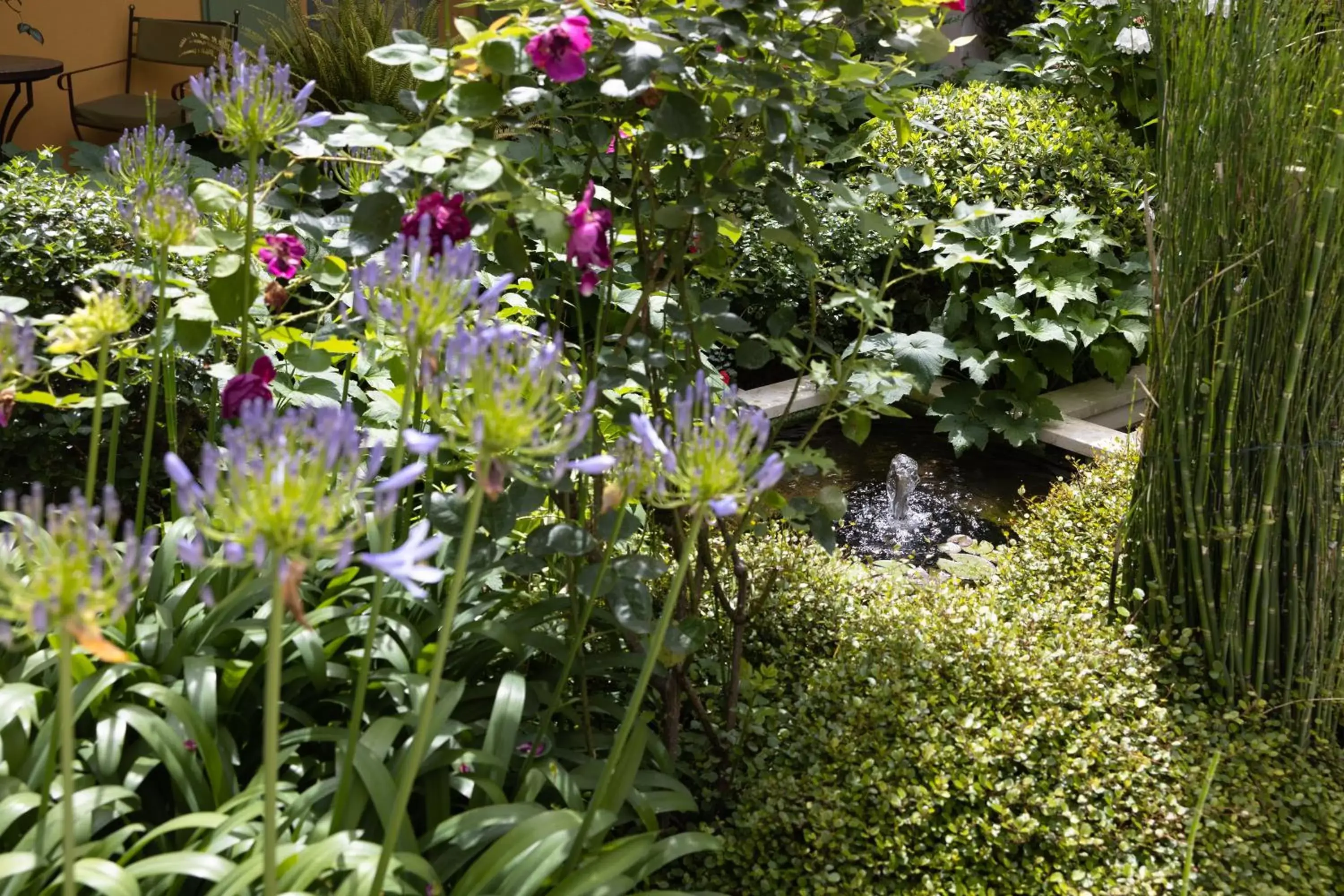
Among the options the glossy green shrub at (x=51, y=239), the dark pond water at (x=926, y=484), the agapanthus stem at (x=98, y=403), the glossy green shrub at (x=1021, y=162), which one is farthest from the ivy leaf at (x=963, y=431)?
the agapanthus stem at (x=98, y=403)

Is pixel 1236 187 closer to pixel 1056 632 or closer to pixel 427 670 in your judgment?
pixel 1056 632

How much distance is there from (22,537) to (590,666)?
3.80 ft

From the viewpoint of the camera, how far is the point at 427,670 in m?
1.83

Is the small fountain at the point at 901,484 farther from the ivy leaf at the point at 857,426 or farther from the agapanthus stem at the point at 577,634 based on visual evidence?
the agapanthus stem at the point at 577,634

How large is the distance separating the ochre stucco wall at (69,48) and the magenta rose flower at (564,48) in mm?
5257

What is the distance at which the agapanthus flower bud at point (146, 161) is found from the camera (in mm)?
1865

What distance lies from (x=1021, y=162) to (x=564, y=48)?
12.4 feet

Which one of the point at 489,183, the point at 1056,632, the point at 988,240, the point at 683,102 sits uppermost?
the point at 683,102

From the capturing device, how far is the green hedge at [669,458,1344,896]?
2.04 meters

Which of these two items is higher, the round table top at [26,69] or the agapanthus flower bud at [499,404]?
the agapanthus flower bud at [499,404]

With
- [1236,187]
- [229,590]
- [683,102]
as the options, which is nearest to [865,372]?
[683,102]

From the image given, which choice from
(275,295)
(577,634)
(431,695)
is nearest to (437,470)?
(275,295)

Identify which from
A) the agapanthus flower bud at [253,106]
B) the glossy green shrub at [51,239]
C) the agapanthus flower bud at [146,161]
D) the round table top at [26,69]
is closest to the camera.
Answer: the agapanthus flower bud at [253,106]

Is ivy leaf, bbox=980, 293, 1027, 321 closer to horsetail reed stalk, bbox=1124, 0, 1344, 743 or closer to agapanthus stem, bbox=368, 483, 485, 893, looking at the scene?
horsetail reed stalk, bbox=1124, 0, 1344, 743
